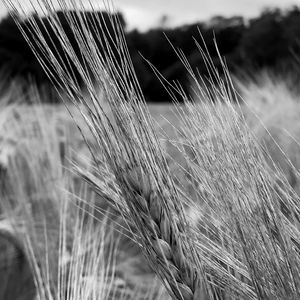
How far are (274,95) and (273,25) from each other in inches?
260

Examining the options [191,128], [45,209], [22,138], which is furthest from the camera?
[22,138]

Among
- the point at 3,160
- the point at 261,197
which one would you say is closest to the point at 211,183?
the point at 261,197

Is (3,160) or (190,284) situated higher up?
(190,284)

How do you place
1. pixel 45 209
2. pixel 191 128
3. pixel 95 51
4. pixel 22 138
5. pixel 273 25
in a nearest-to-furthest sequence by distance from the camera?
pixel 95 51 < pixel 191 128 < pixel 45 209 < pixel 22 138 < pixel 273 25

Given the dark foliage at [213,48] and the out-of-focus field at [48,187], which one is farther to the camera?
the dark foliage at [213,48]

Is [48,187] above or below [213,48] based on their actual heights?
above

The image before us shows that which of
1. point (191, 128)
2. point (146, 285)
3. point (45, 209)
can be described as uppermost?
point (191, 128)

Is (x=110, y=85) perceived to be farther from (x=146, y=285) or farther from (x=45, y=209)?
(x=45, y=209)

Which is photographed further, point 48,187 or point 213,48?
point 213,48

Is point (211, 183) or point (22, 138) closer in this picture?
point (211, 183)

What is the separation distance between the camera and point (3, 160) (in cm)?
249

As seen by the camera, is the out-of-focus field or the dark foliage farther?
the dark foliage

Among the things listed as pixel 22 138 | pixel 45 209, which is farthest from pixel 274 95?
pixel 45 209

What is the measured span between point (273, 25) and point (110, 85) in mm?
9160
